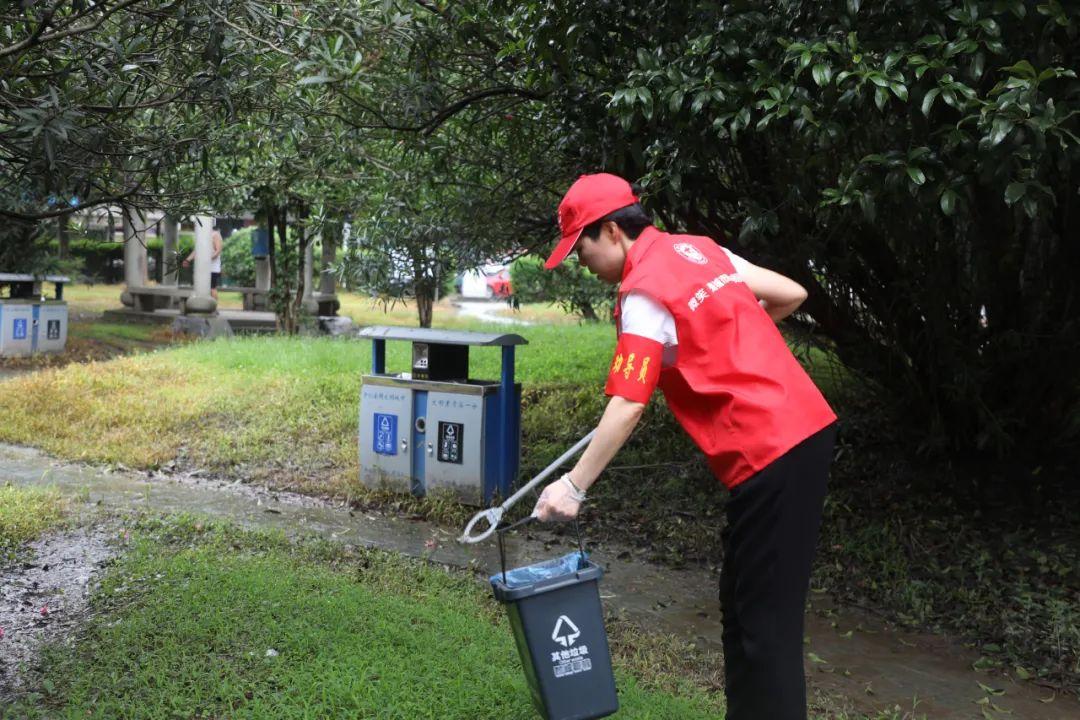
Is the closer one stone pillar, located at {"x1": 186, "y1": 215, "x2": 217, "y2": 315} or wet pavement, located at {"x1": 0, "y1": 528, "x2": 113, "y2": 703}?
wet pavement, located at {"x1": 0, "y1": 528, "x2": 113, "y2": 703}

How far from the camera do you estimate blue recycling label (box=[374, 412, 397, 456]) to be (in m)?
7.85

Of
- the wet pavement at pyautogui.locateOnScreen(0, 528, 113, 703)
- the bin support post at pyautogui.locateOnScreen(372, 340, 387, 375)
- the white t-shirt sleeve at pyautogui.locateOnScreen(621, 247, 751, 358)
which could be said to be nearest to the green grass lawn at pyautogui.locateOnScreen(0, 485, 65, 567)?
the wet pavement at pyautogui.locateOnScreen(0, 528, 113, 703)

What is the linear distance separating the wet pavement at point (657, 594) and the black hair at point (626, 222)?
248cm

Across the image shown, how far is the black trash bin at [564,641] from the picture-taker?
10.9ft

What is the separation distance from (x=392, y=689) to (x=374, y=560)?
6.98 ft

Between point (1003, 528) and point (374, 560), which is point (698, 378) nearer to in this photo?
point (374, 560)

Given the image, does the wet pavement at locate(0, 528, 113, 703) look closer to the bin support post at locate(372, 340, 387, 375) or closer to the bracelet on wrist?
the bin support post at locate(372, 340, 387, 375)

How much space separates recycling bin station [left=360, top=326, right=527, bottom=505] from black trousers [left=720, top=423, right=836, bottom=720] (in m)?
4.18

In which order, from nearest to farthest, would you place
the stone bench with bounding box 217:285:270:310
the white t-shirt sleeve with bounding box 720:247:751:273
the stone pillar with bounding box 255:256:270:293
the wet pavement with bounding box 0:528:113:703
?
the white t-shirt sleeve with bounding box 720:247:751:273 < the wet pavement with bounding box 0:528:113:703 < the stone pillar with bounding box 255:256:270:293 < the stone bench with bounding box 217:285:270:310

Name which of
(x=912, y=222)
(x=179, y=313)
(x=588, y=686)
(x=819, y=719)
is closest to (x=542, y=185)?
(x=912, y=222)

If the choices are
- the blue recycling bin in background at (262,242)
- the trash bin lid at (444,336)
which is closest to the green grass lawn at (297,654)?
the trash bin lid at (444,336)

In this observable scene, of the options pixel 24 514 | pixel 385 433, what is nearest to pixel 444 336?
pixel 385 433

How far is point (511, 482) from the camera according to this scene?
7629 millimetres

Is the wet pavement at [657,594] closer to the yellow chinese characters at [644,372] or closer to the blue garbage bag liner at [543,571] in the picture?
the blue garbage bag liner at [543,571]
